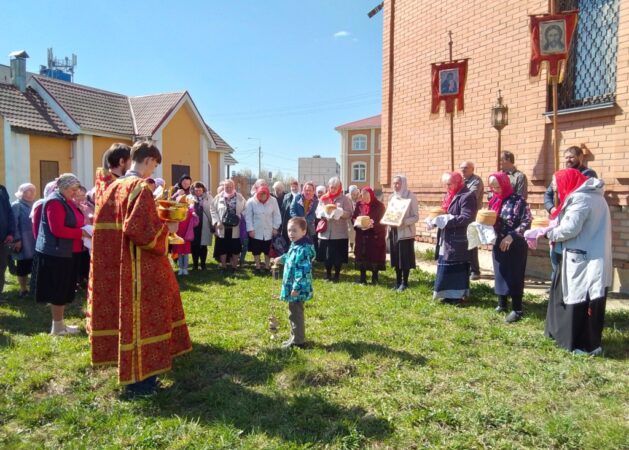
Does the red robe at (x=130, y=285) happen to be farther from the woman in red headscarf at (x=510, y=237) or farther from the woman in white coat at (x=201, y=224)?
the woman in white coat at (x=201, y=224)

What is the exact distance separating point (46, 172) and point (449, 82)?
1609 cm

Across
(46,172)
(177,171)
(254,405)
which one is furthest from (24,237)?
(177,171)

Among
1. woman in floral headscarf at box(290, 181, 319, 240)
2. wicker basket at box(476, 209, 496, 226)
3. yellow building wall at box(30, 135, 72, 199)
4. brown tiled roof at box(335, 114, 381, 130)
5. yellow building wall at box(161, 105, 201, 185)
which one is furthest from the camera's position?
brown tiled roof at box(335, 114, 381, 130)

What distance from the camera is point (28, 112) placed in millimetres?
19391

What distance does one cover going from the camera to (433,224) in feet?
23.3

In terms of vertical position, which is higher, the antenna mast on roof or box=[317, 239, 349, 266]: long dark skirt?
the antenna mast on roof

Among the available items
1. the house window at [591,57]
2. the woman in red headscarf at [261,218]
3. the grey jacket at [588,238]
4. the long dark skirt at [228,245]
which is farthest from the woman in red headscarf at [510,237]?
the long dark skirt at [228,245]

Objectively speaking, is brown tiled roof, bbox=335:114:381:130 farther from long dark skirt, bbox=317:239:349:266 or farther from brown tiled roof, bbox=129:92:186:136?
long dark skirt, bbox=317:239:349:266

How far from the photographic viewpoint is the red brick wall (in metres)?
7.51

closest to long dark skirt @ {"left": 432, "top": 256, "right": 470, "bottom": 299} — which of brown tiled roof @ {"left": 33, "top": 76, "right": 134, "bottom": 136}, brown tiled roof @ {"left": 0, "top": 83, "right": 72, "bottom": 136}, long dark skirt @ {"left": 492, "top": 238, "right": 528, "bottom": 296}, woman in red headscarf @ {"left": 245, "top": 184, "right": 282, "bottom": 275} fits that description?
long dark skirt @ {"left": 492, "top": 238, "right": 528, "bottom": 296}

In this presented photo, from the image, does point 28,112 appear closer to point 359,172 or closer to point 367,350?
point 367,350

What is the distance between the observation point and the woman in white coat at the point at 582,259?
485 centimetres

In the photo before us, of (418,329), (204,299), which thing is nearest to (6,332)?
(204,299)

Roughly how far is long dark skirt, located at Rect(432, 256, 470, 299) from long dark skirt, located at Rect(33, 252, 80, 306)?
16.1 feet
